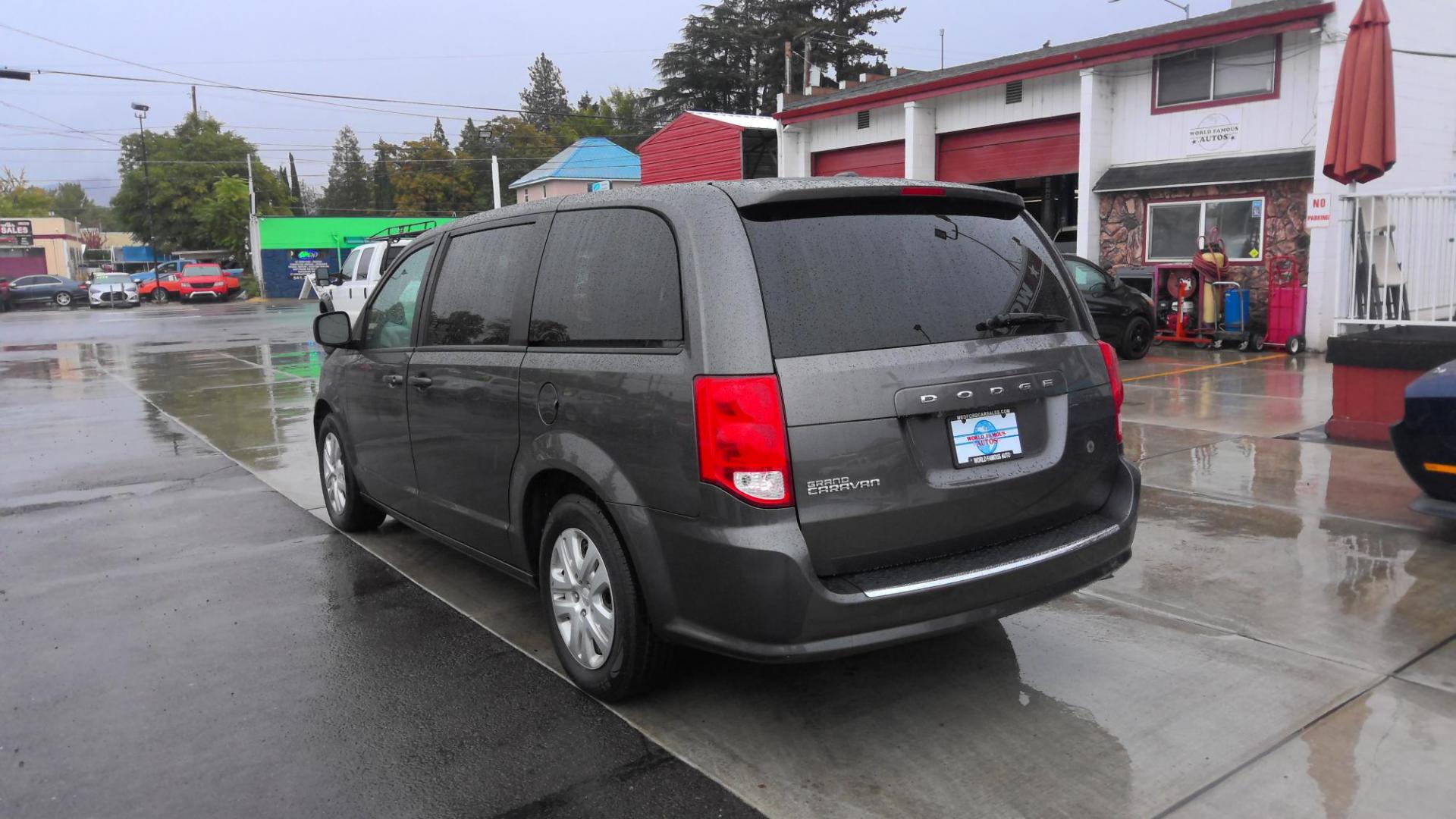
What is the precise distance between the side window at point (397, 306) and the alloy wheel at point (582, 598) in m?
1.80

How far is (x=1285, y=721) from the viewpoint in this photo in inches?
141

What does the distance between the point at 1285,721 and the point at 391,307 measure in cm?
445

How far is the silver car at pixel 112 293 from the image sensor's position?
154 feet

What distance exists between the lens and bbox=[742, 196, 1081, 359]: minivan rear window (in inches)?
133

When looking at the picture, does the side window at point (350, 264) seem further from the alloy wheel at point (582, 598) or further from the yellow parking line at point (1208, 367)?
the alloy wheel at point (582, 598)

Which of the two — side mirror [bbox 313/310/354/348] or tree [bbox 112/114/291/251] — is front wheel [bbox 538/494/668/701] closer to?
side mirror [bbox 313/310/354/348]

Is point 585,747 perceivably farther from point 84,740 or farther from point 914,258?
point 914,258

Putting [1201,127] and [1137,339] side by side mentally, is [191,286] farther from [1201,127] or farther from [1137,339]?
[1137,339]

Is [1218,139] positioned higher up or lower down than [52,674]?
higher up

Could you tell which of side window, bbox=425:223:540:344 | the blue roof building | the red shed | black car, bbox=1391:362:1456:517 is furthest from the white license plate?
the blue roof building

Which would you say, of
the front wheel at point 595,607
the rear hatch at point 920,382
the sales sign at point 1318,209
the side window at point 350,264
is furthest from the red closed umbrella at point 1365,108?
the side window at point 350,264

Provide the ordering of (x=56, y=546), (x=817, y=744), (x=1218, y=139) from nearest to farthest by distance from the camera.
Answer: (x=817, y=744) < (x=56, y=546) < (x=1218, y=139)

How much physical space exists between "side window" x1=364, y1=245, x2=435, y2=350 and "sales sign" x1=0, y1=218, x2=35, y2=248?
88.1 metres

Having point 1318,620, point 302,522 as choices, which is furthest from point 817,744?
point 302,522
